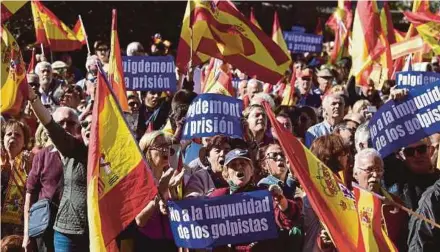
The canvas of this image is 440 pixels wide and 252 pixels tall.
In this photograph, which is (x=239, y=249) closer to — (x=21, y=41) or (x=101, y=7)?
(x=21, y=41)

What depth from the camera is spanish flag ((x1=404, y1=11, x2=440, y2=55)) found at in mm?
10758

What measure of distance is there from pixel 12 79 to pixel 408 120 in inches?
114

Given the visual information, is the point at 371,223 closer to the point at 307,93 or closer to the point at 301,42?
the point at 307,93

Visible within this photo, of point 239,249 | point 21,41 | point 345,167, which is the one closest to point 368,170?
point 345,167

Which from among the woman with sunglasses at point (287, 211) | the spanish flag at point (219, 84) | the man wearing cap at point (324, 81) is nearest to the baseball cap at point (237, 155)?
the woman with sunglasses at point (287, 211)

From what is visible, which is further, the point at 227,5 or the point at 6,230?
the point at 227,5

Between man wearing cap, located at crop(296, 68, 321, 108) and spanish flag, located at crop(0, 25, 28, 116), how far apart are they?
4.79 m

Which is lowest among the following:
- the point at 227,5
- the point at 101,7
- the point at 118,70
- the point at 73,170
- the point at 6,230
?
the point at 6,230

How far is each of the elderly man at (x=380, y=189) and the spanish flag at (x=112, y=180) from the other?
1.34 metres

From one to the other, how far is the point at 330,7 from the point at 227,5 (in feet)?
88.9

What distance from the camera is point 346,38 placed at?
56.3ft

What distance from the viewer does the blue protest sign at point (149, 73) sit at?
10.0 m

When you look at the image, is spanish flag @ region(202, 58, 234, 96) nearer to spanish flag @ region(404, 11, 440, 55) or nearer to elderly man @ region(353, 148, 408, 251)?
spanish flag @ region(404, 11, 440, 55)

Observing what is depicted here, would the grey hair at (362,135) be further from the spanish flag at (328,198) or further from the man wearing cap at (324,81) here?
the man wearing cap at (324,81)
